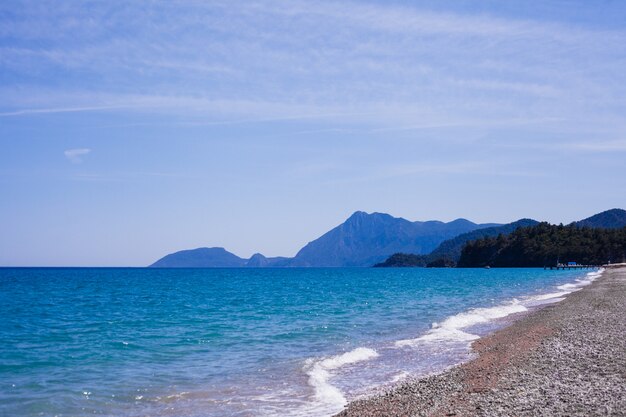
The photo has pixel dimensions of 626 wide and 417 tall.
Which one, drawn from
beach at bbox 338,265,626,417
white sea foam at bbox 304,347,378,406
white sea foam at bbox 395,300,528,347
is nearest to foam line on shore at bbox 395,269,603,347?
white sea foam at bbox 395,300,528,347

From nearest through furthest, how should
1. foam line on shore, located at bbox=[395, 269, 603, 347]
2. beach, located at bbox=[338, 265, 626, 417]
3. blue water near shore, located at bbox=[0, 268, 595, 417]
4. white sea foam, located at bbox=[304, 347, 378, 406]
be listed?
beach, located at bbox=[338, 265, 626, 417] → blue water near shore, located at bbox=[0, 268, 595, 417] → white sea foam, located at bbox=[304, 347, 378, 406] → foam line on shore, located at bbox=[395, 269, 603, 347]

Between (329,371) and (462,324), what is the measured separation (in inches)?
621

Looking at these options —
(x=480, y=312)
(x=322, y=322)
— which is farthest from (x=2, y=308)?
(x=480, y=312)

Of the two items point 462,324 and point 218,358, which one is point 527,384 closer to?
point 218,358

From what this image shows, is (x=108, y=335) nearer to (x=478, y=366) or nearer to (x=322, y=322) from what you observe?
(x=322, y=322)

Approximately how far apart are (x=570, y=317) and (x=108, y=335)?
75.4 feet

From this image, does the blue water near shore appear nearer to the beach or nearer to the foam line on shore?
the foam line on shore

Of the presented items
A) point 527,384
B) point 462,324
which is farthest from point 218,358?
point 462,324

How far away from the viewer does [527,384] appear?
44.7 feet

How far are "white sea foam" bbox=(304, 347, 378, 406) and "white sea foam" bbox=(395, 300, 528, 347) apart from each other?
10.4 ft

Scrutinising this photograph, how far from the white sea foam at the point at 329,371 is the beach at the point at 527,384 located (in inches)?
42.3

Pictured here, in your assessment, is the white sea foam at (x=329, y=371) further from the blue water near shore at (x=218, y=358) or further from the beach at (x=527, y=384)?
the beach at (x=527, y=384)

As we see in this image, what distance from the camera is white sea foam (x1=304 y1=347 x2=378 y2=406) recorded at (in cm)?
1500

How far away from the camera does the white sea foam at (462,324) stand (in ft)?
84.6
